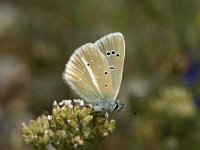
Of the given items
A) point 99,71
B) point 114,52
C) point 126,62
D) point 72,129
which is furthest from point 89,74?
point 126,62

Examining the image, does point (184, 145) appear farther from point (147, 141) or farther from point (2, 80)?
point (2, 80)

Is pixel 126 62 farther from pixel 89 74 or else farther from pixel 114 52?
pixel 114 52

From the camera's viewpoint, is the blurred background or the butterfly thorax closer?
the butterfly thorax

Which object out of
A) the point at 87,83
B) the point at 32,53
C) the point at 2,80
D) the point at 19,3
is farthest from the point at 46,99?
the point at 87,83

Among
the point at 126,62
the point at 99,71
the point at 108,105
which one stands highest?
the point at 126,62

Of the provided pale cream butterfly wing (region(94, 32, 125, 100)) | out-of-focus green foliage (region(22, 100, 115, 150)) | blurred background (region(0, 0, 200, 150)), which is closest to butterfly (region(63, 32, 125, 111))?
pale cream butterfly wing (region(94, 32, 125, 100))

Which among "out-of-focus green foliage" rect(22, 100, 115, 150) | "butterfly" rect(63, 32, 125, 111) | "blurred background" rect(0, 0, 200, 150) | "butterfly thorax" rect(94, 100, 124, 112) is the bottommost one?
"out-of-focus green foliage" rect(22, 100, 115, 150)

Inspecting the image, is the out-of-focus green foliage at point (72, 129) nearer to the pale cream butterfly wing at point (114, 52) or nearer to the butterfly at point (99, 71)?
the butterfly at point (99, 71)

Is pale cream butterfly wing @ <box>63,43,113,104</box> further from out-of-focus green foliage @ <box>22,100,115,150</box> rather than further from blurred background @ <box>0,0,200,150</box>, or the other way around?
blurred background @ <box>0,0,200,150</box>
